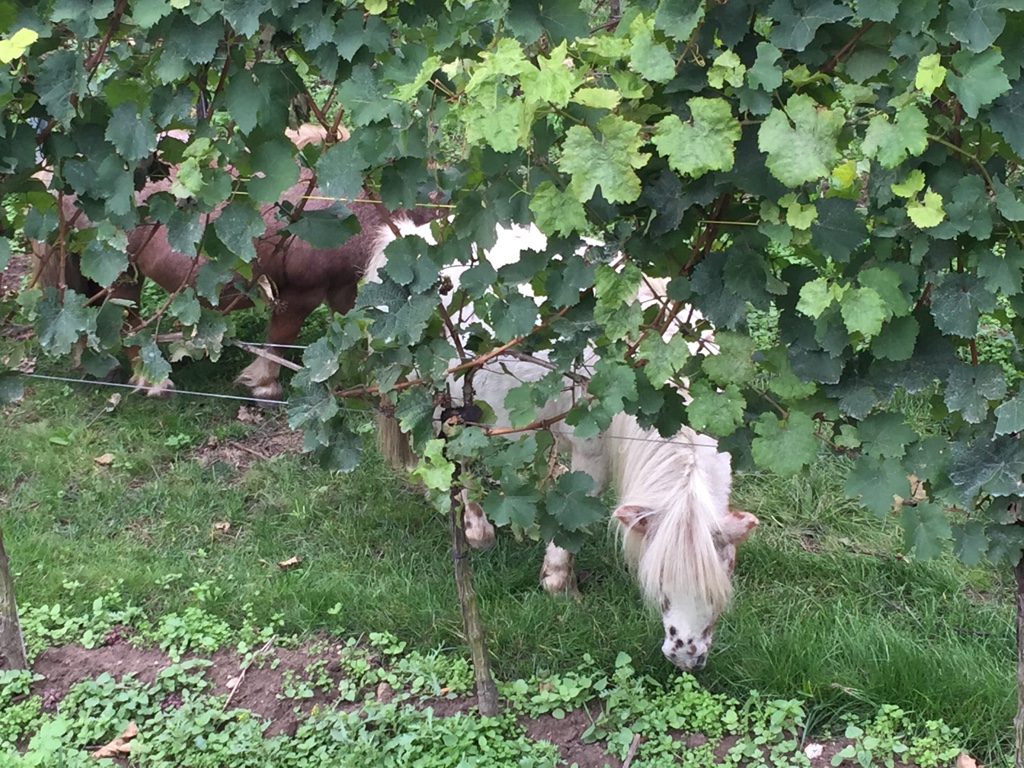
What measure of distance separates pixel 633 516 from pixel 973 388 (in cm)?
171

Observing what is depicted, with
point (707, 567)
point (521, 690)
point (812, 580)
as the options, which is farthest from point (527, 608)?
point (812, 580)

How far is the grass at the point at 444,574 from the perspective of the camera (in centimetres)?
370

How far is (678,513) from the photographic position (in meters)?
3.65

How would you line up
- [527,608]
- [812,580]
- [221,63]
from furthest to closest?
1. [812,580]
2. [527,608]
3. [221,63]

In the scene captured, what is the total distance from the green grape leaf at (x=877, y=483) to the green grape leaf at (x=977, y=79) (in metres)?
Result: 0.84

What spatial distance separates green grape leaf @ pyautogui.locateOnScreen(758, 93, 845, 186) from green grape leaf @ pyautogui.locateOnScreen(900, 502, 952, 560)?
90 cm

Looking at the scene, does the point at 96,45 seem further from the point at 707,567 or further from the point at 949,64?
the point at 707,567

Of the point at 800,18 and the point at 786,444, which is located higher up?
the point at 800,18

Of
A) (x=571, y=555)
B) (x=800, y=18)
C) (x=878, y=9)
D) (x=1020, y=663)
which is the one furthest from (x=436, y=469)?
(x=571, y=555)

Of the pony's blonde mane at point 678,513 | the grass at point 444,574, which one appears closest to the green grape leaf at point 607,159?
the pony's blonde mane at point 678,513

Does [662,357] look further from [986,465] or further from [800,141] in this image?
[986,465]

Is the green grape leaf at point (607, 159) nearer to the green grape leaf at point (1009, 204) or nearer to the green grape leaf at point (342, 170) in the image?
the green grape leaf at point (342, 170)

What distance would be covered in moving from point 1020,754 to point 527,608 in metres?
1.90

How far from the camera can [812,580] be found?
4488 mm
